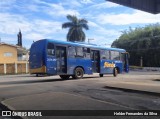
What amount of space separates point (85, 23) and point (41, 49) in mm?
50540

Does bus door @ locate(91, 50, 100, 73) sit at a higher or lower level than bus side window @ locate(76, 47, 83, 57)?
lower

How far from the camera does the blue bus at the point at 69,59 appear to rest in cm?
2273

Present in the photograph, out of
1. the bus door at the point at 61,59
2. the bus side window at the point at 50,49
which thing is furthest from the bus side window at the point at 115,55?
the bus side window at the point at 50,49

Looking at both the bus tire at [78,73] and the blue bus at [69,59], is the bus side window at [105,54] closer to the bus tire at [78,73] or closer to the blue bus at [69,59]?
the blue bus at [69,59]

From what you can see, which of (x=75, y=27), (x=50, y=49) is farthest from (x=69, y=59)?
(x=75, y=27)

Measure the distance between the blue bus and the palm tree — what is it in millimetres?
42397

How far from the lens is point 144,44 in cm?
7362

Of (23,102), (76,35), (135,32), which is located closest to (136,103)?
(23,102)

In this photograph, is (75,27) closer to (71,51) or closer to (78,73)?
(78,73)

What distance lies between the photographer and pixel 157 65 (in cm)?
7062

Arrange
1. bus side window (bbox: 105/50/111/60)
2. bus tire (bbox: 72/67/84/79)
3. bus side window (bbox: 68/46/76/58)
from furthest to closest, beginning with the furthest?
bus side window (bbox: 105/50/111/60) → bus tire (bbox: 72/67/84/79) → bus side window (bbox: 68/46/76/58)

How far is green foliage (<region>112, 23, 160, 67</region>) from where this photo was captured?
7088 cm

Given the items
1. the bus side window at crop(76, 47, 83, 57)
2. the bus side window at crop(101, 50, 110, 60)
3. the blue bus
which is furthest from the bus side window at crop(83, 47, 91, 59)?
the bus side window at crop(101, 50, 110, 60)

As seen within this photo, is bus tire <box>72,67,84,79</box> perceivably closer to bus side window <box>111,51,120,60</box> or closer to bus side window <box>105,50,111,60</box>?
bus side window <box>105,50,111,60</box>
